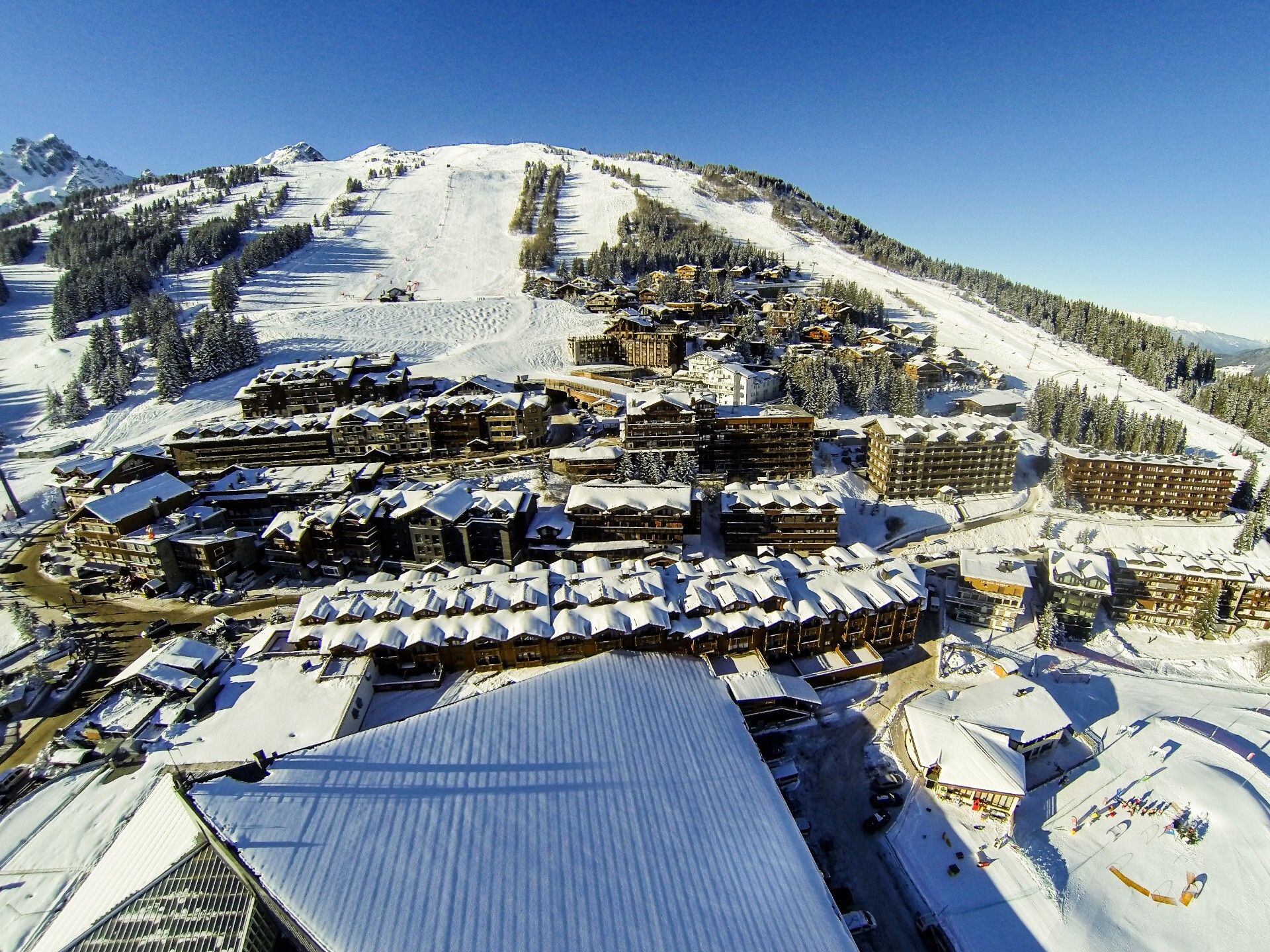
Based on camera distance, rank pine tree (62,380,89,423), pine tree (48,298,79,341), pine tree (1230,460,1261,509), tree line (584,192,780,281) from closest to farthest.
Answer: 1. pine tree (1230,460,1261,509)
2. pine tree (62,380,89,423)
3. pine tree (48,298,79,341)
4. tree line (584,192,780,281)

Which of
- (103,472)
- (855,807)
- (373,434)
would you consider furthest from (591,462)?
(103,472)

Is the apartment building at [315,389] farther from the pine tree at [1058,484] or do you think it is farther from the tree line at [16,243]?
the tree line at [16,243]

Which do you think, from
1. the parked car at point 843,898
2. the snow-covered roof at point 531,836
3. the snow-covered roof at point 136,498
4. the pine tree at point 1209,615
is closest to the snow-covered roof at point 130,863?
the snow-covered roof at point 531,836

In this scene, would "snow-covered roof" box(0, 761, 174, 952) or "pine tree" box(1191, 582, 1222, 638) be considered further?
"pine tree" box(1191, 582, 1222, 638)

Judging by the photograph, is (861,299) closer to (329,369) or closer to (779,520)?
(779,520)

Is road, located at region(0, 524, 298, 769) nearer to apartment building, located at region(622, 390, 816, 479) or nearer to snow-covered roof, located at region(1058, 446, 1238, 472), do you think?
apartment building, located at region(622, 390, 816, 479)

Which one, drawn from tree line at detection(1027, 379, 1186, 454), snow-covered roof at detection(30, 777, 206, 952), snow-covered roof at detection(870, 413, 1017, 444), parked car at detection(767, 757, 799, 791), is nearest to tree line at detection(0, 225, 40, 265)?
snow-covered roof at detection(30, 777, 206, 952)

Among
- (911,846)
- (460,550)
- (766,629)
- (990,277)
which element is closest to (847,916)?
(911,846)

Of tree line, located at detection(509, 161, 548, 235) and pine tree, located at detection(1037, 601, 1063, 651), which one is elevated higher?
tree line, located at detection(509, 161, 548, 235)

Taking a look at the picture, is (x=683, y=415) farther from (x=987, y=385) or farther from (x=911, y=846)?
(x=987, y=385)
